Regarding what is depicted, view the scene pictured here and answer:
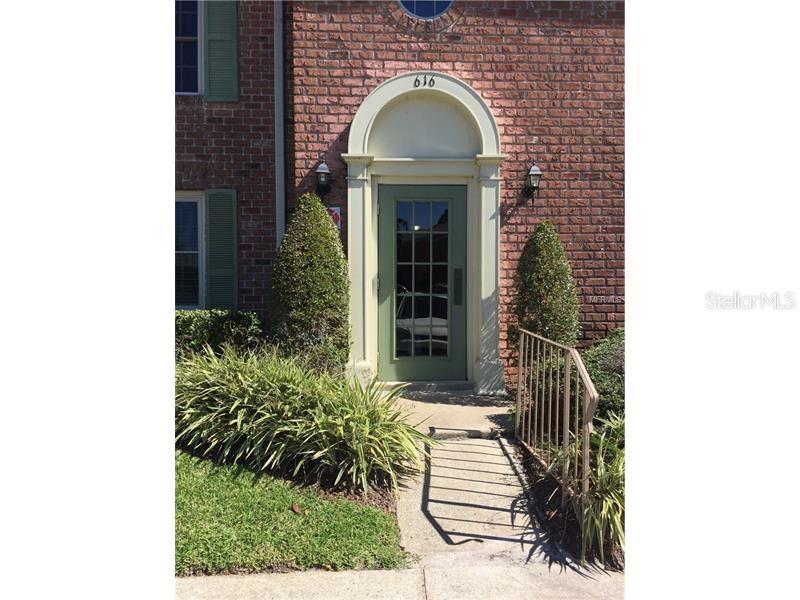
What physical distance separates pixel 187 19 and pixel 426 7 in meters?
3.05

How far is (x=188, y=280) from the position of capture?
7246mm

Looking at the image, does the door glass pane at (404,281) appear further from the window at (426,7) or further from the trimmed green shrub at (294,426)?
the window at (426,7)

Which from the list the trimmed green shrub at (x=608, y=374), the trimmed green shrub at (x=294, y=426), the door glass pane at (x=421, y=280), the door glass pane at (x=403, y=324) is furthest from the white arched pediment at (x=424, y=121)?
the trimmed green shrub at (x=294, y=426)

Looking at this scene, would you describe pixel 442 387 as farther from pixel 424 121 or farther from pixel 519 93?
pixel 519 93

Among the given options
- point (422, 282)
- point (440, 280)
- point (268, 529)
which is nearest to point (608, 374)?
Answer: point (440, 280)

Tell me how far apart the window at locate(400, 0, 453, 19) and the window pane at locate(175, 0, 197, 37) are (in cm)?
272

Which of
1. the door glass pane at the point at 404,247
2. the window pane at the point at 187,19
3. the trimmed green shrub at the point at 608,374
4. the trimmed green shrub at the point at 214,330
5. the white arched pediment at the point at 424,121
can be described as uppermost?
the window pane at the point at 187,19

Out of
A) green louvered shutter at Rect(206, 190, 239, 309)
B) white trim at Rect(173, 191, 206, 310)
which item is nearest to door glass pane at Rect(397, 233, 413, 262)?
green louvered shutter at Rect(206, 190, 239, 309)

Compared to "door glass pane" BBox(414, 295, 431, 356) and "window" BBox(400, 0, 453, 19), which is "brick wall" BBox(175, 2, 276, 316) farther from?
"door glass pane" BBox(414, 295, 431, 356)

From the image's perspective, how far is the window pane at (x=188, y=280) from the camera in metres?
7.22

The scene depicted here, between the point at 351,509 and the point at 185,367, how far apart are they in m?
2.21

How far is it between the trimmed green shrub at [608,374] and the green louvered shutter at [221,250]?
4242 mm

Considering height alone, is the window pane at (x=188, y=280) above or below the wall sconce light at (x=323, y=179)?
below

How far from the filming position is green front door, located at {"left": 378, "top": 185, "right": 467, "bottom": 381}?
643 centimetres
